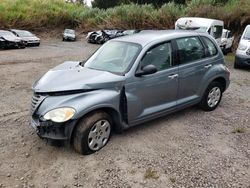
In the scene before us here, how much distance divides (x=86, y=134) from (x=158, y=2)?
3939 centimetres

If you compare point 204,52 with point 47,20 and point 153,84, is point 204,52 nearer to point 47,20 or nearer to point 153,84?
point 153,84

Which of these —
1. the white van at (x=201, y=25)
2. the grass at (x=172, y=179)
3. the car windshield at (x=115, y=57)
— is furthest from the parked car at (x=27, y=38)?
the grass at (x=172, y=179)

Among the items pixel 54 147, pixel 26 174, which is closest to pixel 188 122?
pixel 54 147

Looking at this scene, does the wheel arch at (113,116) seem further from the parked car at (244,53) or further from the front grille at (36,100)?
the parked car at (244,53)

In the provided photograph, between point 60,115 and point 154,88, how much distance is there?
1.66 meters

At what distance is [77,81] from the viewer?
459 centimetres

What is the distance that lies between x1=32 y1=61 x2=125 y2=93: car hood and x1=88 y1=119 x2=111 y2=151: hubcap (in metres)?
0.55

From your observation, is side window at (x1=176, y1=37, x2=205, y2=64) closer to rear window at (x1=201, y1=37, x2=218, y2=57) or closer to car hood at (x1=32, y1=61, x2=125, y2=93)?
rear window at (x1=201, y1=37, x2=218, y2=57)

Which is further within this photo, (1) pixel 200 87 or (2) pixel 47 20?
(2) pixel 47 20

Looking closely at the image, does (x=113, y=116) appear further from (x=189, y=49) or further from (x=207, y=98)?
(x=207, y=98)

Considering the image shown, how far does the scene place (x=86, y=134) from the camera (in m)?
4.36

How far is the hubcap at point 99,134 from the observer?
14.7ft

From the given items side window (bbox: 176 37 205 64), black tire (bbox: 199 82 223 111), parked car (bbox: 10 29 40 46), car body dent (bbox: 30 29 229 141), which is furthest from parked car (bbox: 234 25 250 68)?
parked car (bbox: 10 29 40 46)

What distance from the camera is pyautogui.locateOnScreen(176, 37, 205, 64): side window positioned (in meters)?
5.55
